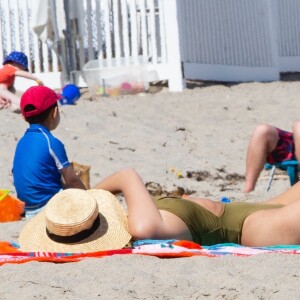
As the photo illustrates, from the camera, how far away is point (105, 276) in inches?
167

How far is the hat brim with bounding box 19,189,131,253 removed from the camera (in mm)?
4785

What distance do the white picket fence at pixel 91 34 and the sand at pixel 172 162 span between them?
584 millimetres

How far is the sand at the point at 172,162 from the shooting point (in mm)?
4066

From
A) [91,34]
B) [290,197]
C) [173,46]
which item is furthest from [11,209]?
[91,34]

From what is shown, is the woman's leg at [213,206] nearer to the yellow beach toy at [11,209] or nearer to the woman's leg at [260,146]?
the yellow beach toy at [11,209]

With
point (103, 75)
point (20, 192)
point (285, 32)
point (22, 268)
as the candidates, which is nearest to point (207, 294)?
point (22, 268)

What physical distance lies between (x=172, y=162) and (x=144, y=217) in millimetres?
4550

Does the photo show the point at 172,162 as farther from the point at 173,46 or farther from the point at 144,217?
the point at 144,217

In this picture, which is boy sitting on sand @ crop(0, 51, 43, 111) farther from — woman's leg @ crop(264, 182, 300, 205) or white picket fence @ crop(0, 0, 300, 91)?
woman's leg @ crop(264, 182, 300, 205)

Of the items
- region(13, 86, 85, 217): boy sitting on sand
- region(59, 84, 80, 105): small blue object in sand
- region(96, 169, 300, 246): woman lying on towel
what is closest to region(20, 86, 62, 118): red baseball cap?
region(13, 86, 85, 217): boy sitting on sand

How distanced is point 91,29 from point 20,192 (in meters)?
6.42

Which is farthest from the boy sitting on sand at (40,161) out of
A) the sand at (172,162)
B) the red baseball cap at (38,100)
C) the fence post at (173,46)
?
the fence post at (173,46)

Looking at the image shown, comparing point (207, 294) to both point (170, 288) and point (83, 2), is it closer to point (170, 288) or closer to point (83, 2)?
point (170, 288)

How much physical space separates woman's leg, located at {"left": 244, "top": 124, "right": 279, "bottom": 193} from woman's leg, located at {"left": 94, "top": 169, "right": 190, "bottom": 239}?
2.57 meters
